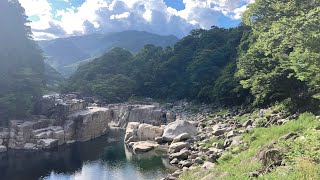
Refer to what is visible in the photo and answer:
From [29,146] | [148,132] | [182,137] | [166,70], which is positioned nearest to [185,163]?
[182,137]

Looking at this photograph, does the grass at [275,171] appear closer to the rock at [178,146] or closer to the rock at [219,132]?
the rock at [219,132]

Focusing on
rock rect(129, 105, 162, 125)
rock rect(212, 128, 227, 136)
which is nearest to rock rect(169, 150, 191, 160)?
rock rect(212, 128, 227, 136)

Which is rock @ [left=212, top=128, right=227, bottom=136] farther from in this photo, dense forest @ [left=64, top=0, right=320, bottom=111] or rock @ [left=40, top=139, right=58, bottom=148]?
rock @ [left=40, top=139, right=58, bottom=148]

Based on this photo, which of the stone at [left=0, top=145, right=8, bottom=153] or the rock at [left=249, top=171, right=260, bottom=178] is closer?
the rock at [left=249, top=171, right=260, bottom=178]

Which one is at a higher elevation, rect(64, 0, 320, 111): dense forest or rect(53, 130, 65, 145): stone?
rect(64, 0, 320, 111): dense forest

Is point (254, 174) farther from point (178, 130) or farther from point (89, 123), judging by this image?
point (89, 123)

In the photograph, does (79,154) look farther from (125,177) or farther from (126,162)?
(125,177)

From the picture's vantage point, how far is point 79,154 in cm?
4741

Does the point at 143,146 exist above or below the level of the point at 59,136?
below

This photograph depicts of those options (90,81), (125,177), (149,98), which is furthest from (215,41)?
(125,177)

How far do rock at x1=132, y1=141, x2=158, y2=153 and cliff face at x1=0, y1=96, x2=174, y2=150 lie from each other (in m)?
12.9

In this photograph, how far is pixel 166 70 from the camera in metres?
94.4

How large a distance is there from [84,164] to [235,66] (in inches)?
1545

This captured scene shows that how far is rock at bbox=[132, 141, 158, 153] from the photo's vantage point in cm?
4638
